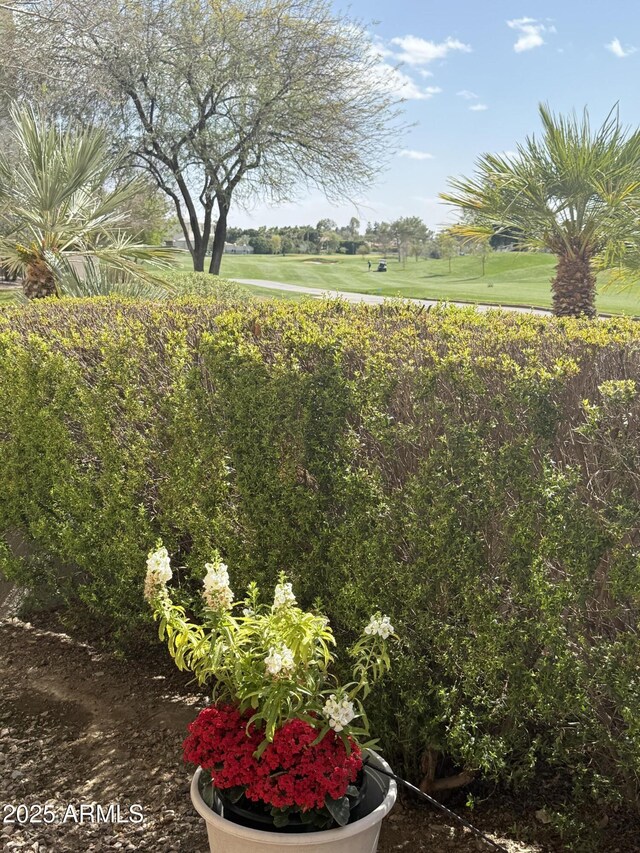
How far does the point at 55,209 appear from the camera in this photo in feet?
32.9

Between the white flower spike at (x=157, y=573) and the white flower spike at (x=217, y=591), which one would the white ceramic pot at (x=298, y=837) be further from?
the white flower spike at (x=157, y=573)

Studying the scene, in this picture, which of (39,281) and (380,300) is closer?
(39,281)

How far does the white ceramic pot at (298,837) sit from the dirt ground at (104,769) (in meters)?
0.43

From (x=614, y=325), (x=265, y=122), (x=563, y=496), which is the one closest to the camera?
(x=563, y=496)

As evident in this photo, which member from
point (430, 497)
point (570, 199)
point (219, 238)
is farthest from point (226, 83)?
point (430, 497)

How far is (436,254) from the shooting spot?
7450cm

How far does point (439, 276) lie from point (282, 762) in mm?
54919

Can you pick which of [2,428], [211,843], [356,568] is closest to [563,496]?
[356,568]

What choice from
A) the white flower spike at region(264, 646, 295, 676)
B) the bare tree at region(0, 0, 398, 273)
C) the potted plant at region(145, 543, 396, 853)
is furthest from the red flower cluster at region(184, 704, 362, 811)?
the bare tree at region(0, 0, 398, 273)

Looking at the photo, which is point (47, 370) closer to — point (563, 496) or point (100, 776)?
point (100, 776)

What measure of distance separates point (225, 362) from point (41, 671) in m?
2.01

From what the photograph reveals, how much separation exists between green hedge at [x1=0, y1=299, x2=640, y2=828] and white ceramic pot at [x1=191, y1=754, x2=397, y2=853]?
1.36ft

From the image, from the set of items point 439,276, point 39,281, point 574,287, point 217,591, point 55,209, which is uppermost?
point 55,209

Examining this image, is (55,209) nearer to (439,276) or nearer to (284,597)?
(284,597)
